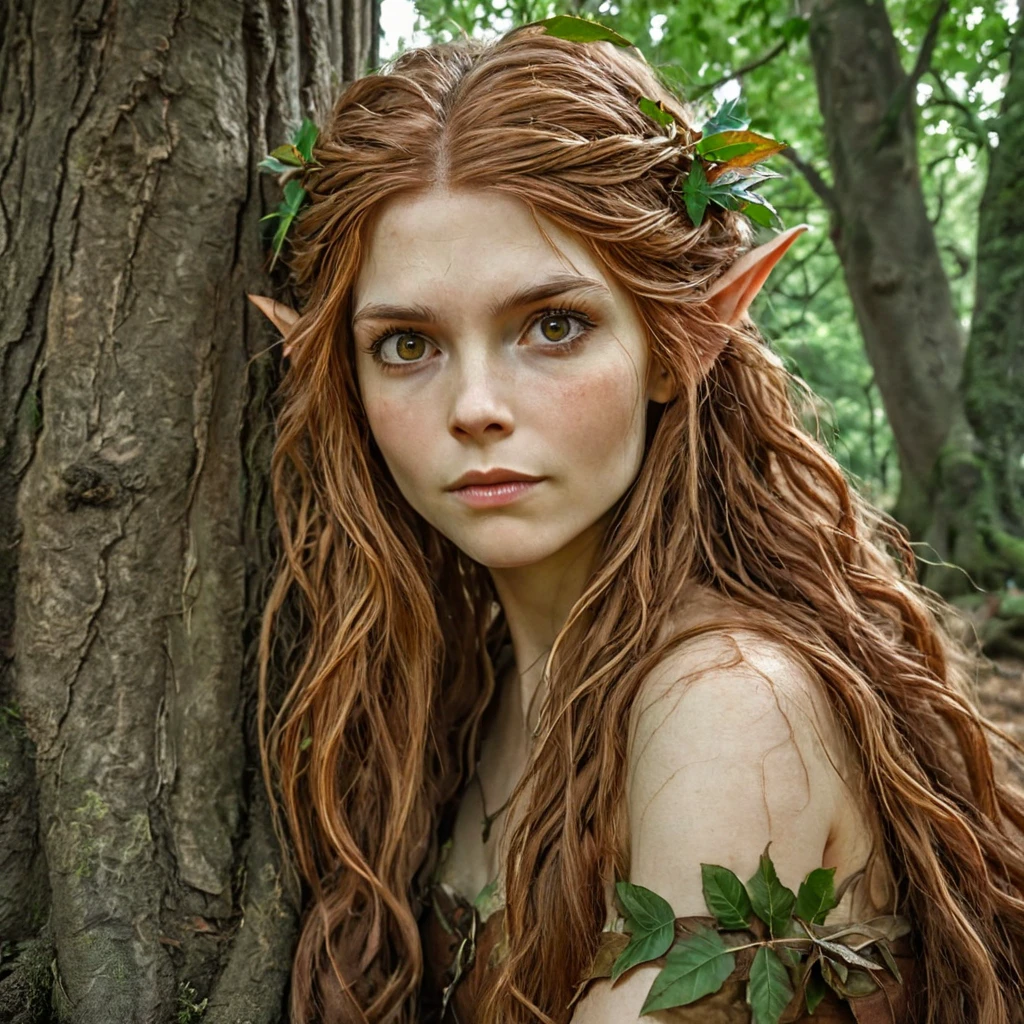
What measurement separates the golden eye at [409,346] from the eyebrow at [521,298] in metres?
0.05

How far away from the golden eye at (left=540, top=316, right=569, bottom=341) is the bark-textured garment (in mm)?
Answer: 960

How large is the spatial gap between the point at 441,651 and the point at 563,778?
0.61 metres

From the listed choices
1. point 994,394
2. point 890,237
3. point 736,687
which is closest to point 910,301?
point 890,237

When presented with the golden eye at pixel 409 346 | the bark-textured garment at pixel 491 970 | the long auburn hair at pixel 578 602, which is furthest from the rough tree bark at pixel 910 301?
the golden eye at pixel 409 346

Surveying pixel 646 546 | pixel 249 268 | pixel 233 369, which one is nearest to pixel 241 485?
pixel 233 369

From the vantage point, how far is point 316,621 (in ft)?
6.98

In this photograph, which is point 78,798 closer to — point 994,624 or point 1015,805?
point 1015,805

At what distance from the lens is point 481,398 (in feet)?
5.82

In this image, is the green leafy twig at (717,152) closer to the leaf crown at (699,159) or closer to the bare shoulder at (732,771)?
the leaf crown at (699,159)

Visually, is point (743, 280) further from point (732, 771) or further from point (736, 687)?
point (732, 771)

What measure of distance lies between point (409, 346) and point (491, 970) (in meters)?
1.17

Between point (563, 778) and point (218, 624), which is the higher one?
point (218, 624)

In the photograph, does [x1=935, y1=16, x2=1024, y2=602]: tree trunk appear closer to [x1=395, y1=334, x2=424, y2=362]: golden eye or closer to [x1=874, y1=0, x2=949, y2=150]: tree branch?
[x1=874, y1=0, x2=949, y2=150]: tree branch

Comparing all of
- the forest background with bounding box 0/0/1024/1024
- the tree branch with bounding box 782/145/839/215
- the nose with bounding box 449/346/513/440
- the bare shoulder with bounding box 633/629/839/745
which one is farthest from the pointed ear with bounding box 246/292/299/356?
the tree branch with bounding box 782/145/839/215
